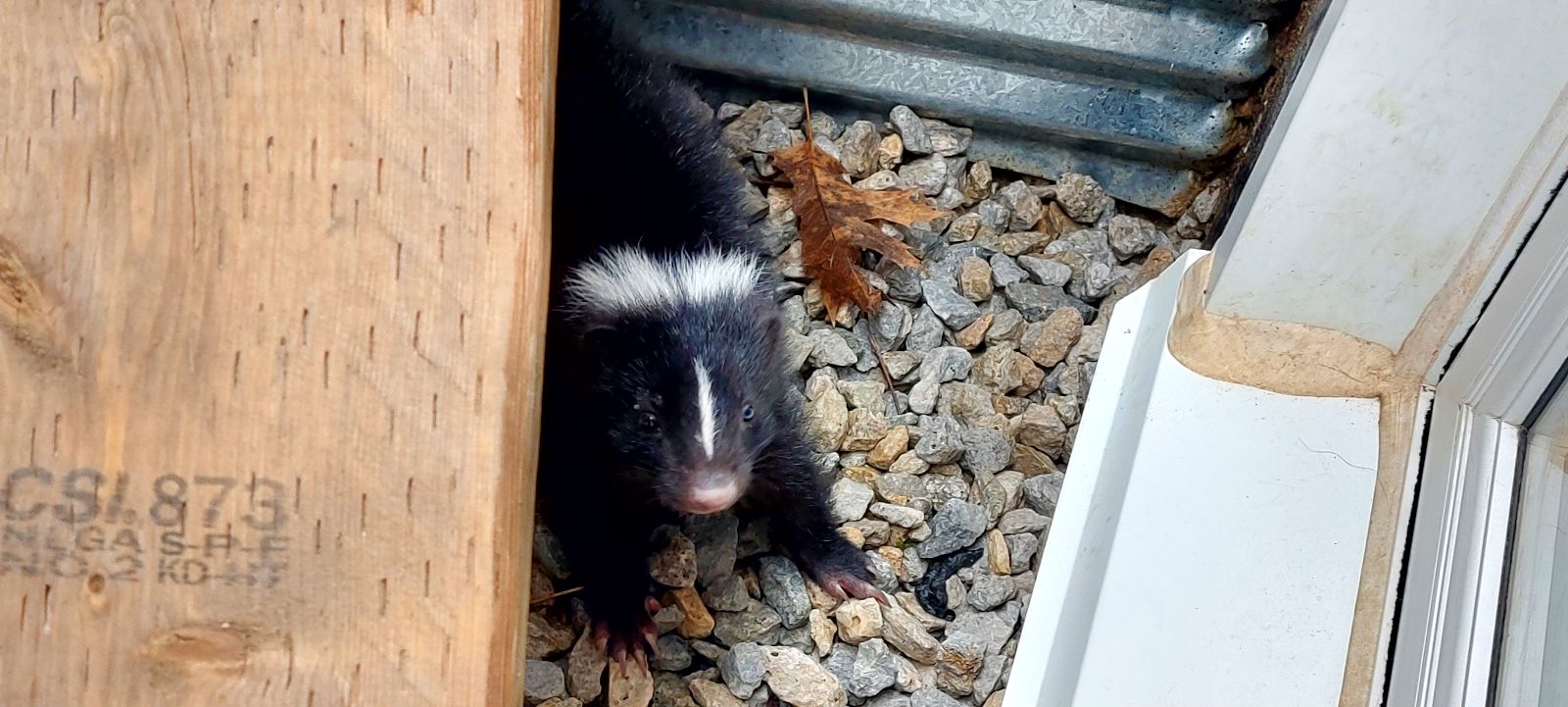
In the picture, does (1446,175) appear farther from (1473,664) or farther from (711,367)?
(711,367)

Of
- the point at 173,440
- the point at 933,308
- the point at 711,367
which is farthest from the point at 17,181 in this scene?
the point at 933,308

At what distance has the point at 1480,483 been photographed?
1896 mm

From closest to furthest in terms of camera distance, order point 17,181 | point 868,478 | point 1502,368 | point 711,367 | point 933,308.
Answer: point 17,181, point 1502,368, point 711,367, point 868,478, point 933,308

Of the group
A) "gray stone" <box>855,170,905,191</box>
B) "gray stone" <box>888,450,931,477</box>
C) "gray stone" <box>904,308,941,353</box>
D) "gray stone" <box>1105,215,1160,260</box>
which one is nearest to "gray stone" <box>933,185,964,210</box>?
"gray stone" <box>855,170,905,191</box>

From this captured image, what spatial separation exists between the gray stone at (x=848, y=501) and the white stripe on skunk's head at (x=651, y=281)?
54cm

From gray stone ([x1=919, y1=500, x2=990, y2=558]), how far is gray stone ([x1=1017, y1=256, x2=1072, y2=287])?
712 mm

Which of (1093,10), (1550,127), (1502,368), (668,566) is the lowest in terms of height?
(668,566)

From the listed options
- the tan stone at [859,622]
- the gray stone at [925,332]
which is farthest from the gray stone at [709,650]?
the gray stone at [925,332]

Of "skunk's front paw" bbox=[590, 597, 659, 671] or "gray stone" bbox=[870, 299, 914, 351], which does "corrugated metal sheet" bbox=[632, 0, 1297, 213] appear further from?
"skunk's front paw" bbox=[590, 597, 659, 671]

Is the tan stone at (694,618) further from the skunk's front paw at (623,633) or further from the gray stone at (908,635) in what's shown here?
the gray stone at (908,635)

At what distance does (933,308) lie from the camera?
3232 mm

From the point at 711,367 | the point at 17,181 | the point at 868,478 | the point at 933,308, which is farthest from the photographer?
the point at 933,308

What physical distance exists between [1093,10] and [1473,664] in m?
1.94

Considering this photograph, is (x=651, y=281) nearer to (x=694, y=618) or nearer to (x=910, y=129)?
(x=694, y=618)
